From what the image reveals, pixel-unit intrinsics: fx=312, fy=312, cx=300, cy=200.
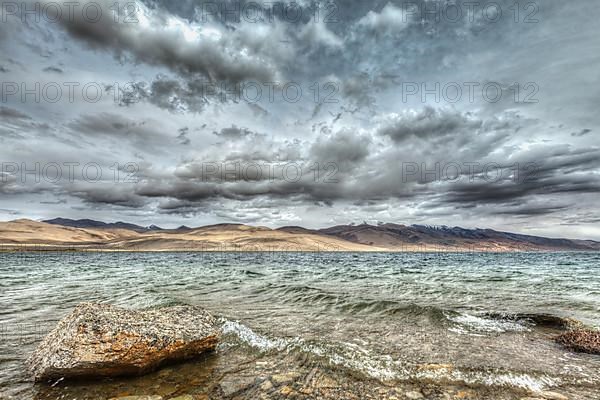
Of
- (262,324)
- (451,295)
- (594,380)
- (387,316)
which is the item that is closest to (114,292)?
(262,324)

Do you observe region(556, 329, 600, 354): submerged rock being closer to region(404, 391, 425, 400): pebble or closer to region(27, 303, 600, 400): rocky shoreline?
region(27, 303, 600, 400): rocky shoreline

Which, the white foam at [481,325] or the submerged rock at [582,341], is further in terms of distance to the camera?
the white foam at [481,325]

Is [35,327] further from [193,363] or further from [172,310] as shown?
[193,363]

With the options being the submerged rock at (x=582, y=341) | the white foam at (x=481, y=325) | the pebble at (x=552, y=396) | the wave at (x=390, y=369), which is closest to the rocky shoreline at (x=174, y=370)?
the pebble at (x=552, y=396)

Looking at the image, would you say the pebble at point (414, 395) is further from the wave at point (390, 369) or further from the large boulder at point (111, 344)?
the large boulder at point (111, 344)

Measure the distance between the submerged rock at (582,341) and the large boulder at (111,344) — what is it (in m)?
10.1

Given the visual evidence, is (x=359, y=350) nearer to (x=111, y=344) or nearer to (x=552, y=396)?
(x=552, y=396)

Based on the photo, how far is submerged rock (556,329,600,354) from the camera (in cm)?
857

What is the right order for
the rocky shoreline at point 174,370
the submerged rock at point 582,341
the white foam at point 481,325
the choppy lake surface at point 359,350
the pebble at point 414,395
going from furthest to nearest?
1. the white foam at point 481,325
2. the submerged rock at point 582,341
3. the choppy lake surface at point 359,350
4. the rocky shoreline at point 174,370
5. the pebble at point 414,395

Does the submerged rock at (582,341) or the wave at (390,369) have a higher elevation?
the wave at (390,369)

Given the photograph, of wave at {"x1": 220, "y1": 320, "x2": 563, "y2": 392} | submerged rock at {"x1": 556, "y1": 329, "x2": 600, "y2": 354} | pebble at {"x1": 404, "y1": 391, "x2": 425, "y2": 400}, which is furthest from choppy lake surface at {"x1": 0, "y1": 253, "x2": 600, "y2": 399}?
submerged rock at {"x1": 556, "y1": 329, "x2": 600, "y2": 354}

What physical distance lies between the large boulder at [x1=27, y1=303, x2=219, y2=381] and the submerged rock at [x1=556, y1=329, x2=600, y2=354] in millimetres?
10122

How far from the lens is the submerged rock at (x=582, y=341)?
337 inches

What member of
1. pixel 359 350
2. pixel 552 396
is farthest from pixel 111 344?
pixel 552 396
